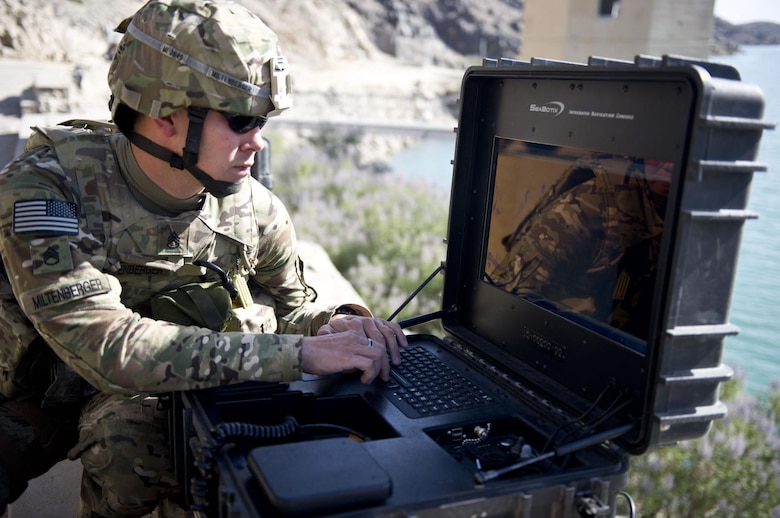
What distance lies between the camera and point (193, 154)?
2.11 m

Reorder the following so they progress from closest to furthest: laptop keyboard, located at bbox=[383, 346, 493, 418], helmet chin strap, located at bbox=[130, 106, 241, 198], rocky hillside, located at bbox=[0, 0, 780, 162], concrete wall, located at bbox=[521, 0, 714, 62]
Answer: laptop keyboard, located at bbox=[383, 346, 493, 418], helmet chin strap, located at bbox=[130, 106, 241, 198], concrete wall, located at bbox=[521, 0, 714, 62], rocky hillside, located at bbox=[0, 0, 780, 162]

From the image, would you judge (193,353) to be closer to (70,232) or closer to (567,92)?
(70,232)

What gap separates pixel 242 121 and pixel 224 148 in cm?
9

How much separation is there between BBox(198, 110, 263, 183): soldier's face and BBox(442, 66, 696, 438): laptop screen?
2.09ft

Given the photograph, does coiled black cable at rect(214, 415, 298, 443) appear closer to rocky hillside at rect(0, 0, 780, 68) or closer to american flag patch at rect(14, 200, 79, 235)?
american flag patch at rect(14, 200, 79, 235)

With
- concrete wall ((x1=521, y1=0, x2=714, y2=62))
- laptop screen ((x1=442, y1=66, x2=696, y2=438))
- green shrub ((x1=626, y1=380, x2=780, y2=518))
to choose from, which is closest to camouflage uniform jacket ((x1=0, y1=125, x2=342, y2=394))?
laptop screen ((x1=442, y1=66, x2=696, y2=438))

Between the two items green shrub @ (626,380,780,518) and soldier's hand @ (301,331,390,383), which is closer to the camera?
soldier's hand @ (301,331,390,383)

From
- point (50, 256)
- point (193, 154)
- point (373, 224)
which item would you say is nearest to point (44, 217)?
point (50, 256)

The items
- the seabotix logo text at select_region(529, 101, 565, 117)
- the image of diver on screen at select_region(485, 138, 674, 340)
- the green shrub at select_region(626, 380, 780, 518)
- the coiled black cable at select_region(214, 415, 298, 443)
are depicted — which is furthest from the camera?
the green shrub at select_region(626, 380, 780, 518)

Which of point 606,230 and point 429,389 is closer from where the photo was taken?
point 606,230

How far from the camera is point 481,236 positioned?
7.74 ft

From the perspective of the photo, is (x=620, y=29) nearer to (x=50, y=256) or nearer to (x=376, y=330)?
(x=376, y=330)

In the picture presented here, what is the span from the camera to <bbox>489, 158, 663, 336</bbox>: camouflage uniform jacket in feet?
5.70

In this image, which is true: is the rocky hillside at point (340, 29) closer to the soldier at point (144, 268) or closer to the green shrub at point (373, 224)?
the green shrub at point (373, 224)
